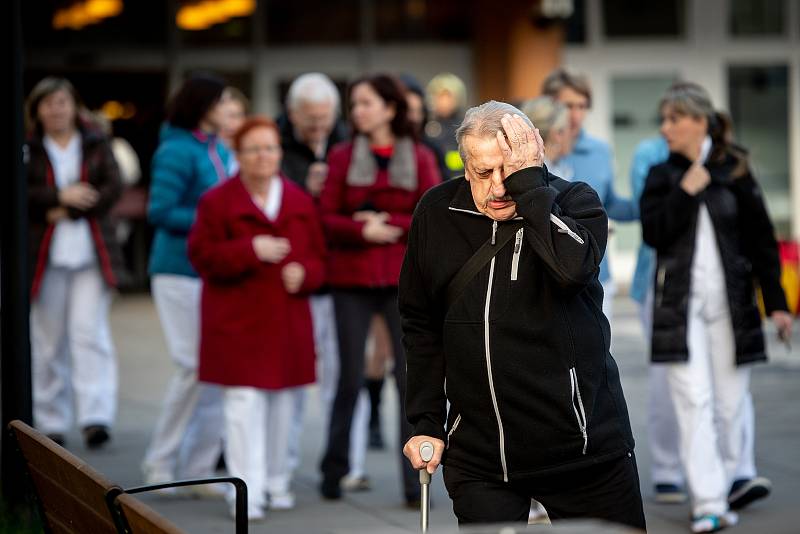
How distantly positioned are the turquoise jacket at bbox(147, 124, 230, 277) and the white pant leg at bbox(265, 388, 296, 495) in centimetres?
99

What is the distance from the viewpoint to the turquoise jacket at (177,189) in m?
8.45

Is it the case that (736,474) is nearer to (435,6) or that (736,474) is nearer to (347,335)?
(347,335)

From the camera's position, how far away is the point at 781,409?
10727 mm

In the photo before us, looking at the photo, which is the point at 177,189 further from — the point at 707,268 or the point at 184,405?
the point at 707,268

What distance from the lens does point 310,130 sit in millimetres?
9016

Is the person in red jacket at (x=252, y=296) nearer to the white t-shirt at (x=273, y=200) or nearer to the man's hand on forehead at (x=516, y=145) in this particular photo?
the white t-shirt at (x=273, y=200)

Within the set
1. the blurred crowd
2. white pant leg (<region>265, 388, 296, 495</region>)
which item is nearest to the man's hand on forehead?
the blurred crowd

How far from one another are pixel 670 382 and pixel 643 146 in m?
1.53

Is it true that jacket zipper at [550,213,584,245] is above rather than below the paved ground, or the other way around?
above

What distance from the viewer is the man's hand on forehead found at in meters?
4.42

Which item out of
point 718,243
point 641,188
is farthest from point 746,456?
point 641,188

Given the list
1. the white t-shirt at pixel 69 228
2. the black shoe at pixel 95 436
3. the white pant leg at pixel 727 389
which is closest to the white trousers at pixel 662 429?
the white pant leg at pixel 727 389

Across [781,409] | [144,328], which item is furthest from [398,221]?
[144,328]

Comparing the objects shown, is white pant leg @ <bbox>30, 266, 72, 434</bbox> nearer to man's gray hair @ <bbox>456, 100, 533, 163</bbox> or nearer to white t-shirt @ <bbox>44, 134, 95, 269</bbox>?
white t-shirt @ <bbox>44, 134, 95, 269</bbox>
